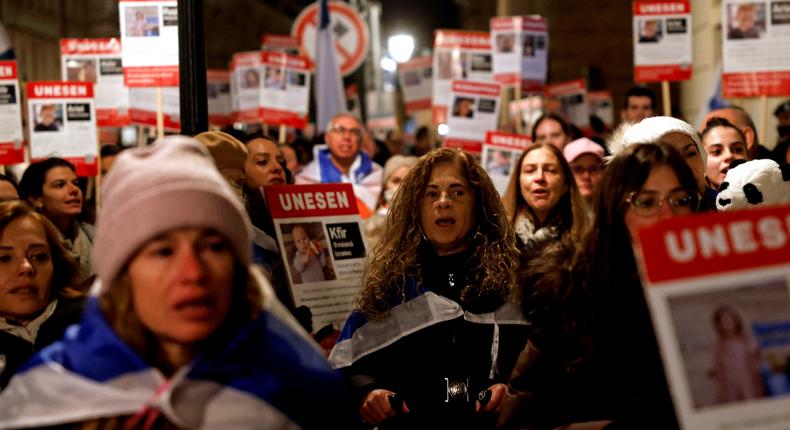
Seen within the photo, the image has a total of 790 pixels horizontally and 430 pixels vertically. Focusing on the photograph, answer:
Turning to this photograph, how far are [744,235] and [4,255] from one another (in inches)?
117

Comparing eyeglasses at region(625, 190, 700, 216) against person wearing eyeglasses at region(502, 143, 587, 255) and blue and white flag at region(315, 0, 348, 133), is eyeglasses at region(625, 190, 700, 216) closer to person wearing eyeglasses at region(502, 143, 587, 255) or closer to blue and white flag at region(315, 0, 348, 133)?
person wearing eyeglasses at region(502, 143, 587, 255)

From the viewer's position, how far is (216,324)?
2779mm

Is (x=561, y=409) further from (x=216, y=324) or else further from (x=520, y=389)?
(x=216, y=324)

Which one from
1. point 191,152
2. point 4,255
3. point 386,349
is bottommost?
point 386,349

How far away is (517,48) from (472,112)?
2.32m

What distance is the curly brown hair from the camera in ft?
15.5

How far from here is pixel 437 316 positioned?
4.66 metres

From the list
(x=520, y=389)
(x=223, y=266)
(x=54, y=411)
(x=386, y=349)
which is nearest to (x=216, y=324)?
(x=223, y=266)

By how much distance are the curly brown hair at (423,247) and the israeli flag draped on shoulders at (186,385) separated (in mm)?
1860

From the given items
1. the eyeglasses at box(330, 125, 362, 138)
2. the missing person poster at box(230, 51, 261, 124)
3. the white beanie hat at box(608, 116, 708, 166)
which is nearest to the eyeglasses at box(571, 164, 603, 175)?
the white beanie hat at box(608, 116, 708, 166)

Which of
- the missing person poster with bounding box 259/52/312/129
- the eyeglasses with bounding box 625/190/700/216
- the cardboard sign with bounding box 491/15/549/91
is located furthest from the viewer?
the cardboard sign with bounding box 491/15/549/91

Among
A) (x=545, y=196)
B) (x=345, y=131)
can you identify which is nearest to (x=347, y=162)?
(x=345, y=131)

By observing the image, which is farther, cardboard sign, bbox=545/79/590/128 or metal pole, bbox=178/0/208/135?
cardboard sign, bbox=545/79/590/128

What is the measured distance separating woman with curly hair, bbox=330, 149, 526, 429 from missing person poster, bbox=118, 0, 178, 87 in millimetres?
4704
